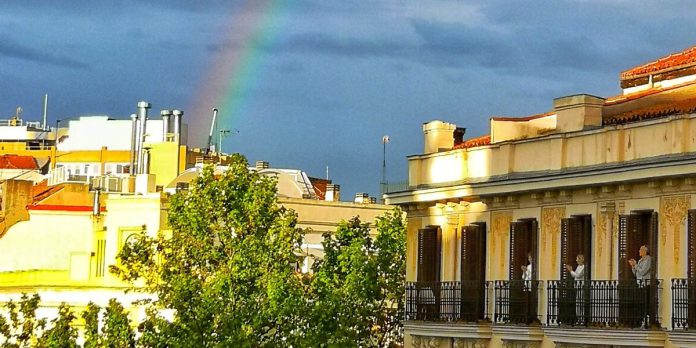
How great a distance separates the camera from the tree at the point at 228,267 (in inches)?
2832

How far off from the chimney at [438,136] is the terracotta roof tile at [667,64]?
5.91 metres

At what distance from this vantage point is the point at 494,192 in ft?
202

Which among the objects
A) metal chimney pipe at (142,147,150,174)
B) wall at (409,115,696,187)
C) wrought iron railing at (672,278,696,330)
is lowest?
wrought iron railing at (672,278,696,330)

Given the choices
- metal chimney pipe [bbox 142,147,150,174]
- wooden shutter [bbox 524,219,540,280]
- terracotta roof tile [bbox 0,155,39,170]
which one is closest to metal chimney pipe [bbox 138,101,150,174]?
metal chimney pipe [bbox 142,147,150,174]

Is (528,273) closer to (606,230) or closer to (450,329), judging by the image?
(450,329)

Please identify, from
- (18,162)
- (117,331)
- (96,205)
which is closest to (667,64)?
(117,331)

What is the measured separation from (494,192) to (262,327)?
13824mm

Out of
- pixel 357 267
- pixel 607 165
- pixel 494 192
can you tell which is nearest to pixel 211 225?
pixel 357 267

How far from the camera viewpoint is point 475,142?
67.5m

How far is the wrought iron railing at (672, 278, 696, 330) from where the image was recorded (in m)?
51.7

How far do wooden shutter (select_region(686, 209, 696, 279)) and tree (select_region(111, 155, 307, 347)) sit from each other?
71.0 feet

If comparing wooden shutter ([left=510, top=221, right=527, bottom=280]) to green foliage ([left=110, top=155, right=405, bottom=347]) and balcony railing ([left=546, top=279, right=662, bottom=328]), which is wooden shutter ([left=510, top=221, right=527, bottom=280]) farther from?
green foliage ([left=110, top=155, right=405, bottom=347])

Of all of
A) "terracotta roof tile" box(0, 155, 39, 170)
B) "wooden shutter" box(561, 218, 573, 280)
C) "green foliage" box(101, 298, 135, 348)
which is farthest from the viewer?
"terracotta roof tile" box(0, 155, 39, 170)

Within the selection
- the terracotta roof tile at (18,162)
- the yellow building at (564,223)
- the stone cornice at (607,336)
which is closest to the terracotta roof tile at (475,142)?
the yellow building at (564,223)
